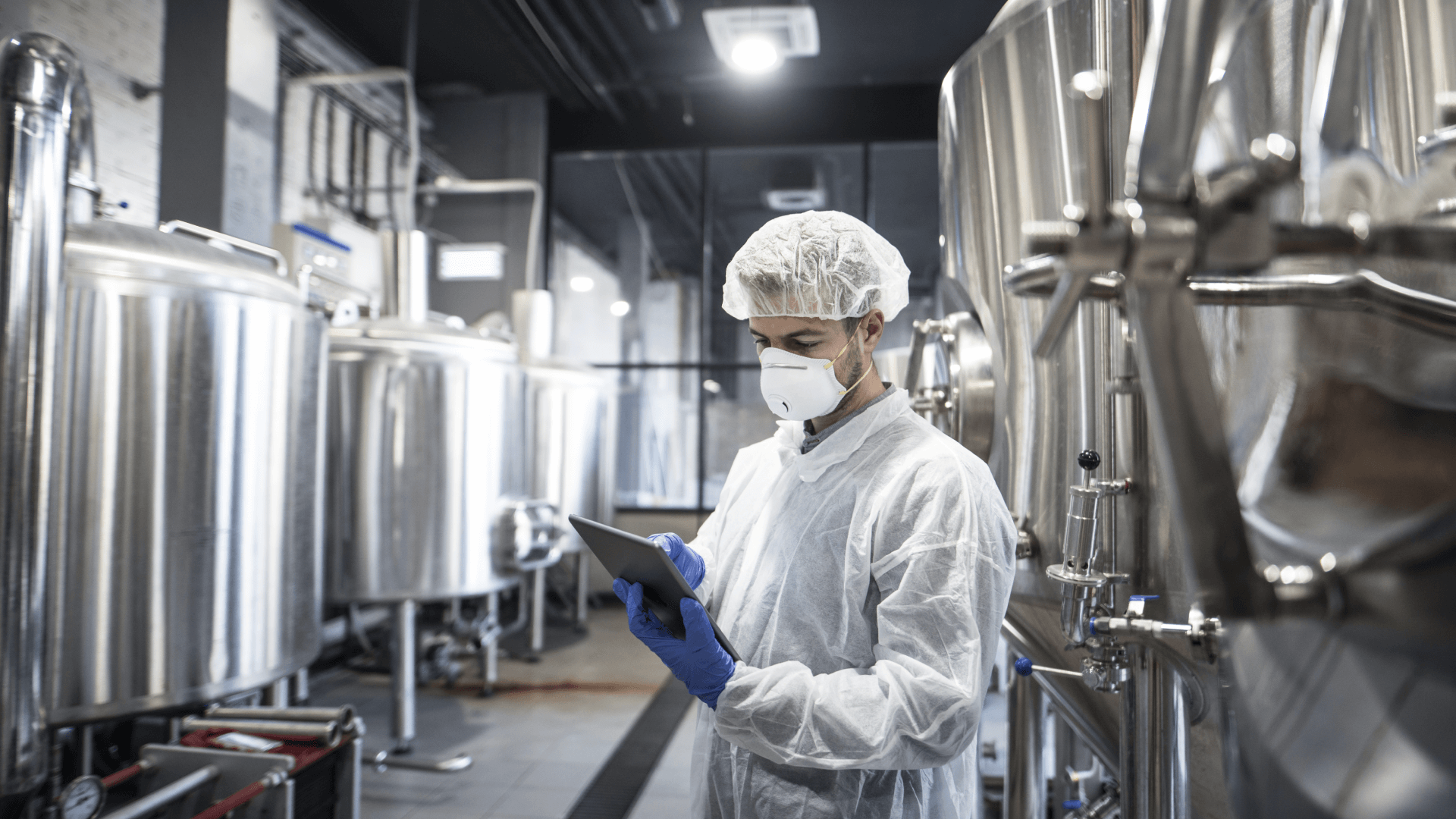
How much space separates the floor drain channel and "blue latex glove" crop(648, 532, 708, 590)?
1.57m

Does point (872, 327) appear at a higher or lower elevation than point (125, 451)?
higher

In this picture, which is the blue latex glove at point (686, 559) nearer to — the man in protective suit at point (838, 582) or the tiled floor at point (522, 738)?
the man in protective suit at point (838, 582)

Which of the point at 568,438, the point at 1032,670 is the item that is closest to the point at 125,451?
the point at 1032,670

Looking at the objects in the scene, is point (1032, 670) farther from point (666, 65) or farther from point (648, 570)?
point (666, 65)

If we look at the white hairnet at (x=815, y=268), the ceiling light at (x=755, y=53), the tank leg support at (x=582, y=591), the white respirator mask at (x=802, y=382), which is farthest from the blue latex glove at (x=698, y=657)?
the tank leg support at (x=582, y=591)

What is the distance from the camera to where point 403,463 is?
3004mm

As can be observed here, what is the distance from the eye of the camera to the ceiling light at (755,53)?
3961mm

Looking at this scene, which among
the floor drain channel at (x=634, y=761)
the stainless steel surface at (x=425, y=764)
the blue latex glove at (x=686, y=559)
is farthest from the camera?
the stainless steel surface at (x=425, y=764)

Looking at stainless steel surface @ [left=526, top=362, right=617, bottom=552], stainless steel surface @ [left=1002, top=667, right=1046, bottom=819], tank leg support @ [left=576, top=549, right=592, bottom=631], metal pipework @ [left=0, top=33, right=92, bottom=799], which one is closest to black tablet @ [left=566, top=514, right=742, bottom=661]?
stainless steel surface @ [left=1002, top=667, right=1046, bottom=819]

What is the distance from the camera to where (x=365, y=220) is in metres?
4.89

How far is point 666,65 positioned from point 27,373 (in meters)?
4.35

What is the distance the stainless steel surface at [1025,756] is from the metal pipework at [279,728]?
1.59 metres

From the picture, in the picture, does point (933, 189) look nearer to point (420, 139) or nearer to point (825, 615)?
point (420, 139)

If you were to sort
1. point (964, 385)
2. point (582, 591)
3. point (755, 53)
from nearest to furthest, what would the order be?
point (964, 385) → point (755, 53) → point (582, 591)
